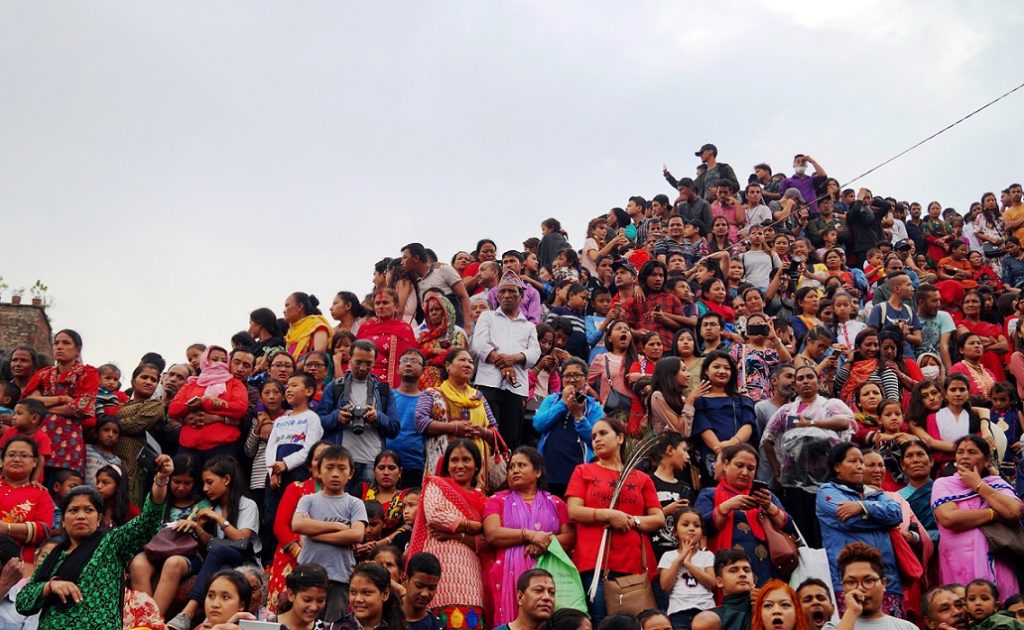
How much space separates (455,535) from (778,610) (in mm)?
2010

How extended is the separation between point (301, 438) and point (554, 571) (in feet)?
8.22

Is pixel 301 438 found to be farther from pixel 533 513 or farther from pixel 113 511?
pixel 533 513

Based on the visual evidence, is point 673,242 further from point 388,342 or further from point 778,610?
point 778,610

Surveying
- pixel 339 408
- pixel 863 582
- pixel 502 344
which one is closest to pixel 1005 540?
pixel 863 582

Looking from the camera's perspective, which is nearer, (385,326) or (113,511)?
(113,511)

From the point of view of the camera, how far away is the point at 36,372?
351 inches

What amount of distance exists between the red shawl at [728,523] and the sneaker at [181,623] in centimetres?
324

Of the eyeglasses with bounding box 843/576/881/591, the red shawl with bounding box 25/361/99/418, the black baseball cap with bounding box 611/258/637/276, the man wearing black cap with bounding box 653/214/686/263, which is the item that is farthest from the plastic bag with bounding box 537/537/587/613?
the man wearing black cap with bounding box 653/214/686/263

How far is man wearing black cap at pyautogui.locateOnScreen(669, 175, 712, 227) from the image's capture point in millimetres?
15445

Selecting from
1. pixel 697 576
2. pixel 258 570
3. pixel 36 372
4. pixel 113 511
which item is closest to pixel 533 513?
pixel 697 576

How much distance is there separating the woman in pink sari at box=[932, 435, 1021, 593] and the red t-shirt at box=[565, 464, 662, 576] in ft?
6.59

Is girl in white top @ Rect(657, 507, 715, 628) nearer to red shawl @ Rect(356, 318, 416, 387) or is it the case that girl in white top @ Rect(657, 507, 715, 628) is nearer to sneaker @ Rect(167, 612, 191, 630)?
sneaker @ Rect(167, 612, 191, 630)

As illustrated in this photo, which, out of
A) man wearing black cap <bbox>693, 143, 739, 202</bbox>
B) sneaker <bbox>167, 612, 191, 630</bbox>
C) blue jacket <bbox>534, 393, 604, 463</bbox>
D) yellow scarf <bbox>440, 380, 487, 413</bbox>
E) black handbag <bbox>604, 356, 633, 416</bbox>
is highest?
man wearing black cap <bbox>693, 143, 739, 202</bbox>

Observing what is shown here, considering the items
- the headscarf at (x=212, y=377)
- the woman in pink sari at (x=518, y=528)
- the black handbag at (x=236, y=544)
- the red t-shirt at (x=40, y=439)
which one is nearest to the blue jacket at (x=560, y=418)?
the woman in pink sari at (x=518, y=528)
